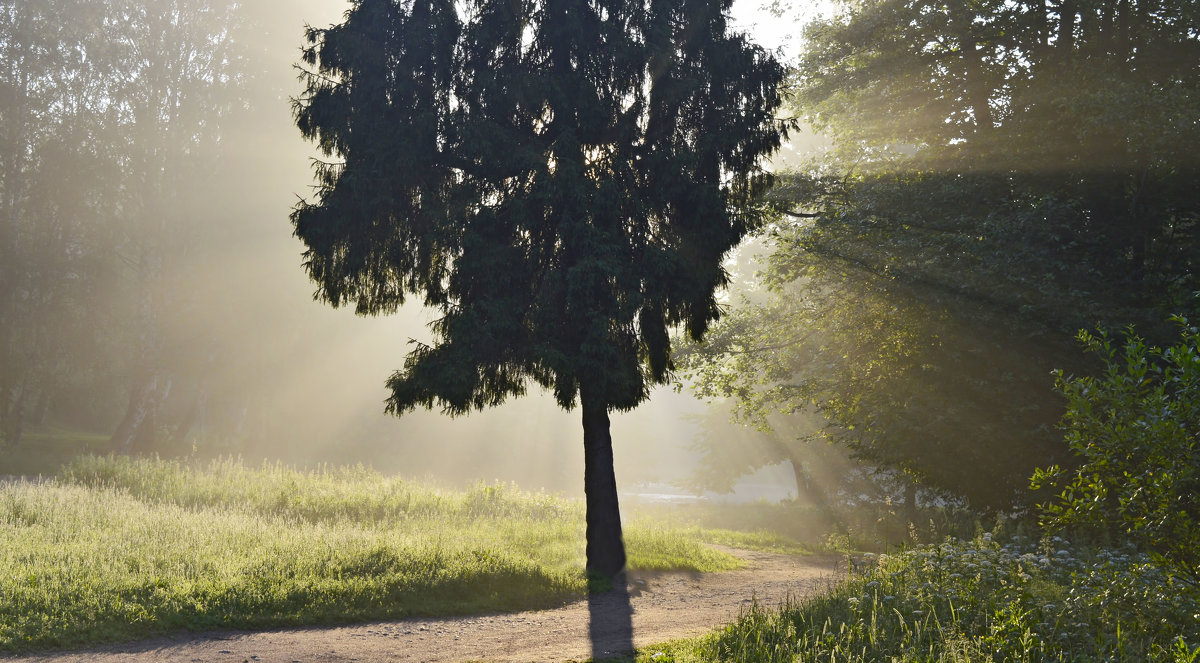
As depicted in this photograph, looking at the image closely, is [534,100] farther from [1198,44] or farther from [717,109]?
[1198,44]

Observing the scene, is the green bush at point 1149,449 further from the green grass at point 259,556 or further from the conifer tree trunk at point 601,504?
the conifer tree trunk at point 601,504

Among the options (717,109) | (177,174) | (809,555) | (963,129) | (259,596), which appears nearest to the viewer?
(259,596)

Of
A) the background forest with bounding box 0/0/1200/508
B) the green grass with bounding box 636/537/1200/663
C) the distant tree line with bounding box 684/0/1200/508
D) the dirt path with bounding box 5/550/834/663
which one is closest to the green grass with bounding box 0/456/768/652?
the dirt path with bounding box 5/550/834/663

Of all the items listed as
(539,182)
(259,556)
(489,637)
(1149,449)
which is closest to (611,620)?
(489,637)

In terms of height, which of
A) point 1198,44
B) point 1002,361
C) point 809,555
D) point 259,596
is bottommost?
point 809,555

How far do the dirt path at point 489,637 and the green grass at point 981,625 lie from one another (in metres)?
1.11

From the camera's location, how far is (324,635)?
8.34 metres

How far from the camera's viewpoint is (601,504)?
1287cm

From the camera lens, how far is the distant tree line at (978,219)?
1354cm

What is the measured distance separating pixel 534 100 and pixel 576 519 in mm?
9919

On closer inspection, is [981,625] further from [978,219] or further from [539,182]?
[978,219]

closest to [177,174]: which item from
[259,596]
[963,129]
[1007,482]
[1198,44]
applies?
[259,596]

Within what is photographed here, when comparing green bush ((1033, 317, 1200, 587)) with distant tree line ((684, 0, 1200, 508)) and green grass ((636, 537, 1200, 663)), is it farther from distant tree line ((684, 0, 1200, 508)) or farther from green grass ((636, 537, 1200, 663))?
distant tree line ((684, 0, 1200, 508))

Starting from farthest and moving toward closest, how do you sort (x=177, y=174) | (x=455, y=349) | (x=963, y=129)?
(x=177, y=174) → (x=963, y=129) → (x=455, y=349)
